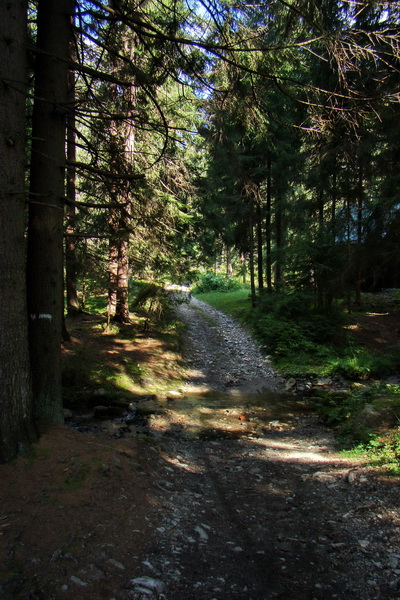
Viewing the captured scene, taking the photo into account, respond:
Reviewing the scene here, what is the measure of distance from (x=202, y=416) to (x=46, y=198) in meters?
5.27

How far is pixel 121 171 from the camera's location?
6281mm

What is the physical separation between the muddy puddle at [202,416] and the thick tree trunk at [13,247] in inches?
102

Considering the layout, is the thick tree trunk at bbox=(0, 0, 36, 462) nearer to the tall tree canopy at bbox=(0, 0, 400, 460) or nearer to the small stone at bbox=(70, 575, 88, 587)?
the tall tree canopy at bbox=(0, 0, 400, 460)

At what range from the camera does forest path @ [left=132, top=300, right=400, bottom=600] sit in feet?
8.86

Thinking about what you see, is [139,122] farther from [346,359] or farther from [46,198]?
[346,359]

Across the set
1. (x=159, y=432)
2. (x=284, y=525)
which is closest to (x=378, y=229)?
(x=159, y=432)

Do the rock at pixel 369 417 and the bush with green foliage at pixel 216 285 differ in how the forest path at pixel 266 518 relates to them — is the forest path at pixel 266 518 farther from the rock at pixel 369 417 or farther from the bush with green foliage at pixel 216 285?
the bush with green foliage at pixel 216 285

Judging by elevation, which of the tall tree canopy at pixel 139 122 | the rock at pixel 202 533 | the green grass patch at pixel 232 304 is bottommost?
the rock at pixel 202 533

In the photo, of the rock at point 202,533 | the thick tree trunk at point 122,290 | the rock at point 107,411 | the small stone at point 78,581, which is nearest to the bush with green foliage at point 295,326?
the thick tree trunk at point 122,290

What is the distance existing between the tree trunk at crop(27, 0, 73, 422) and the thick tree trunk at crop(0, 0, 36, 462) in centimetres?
77

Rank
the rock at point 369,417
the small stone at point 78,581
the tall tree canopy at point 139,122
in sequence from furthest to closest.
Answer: the rock at point 369,417 < the tall tree canopy at point 139,122 < the small stone at point 78,581

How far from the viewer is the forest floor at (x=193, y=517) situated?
2598mm

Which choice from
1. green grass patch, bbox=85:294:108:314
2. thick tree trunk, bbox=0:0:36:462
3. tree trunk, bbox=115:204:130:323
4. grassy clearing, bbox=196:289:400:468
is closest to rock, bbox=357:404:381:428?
grassy clearing, bbox=196:289:400:468

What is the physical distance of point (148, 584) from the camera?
8.38 feet
